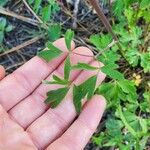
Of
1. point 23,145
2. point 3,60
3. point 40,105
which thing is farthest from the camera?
point 3,60

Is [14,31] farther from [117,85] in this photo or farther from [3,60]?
[117,85]

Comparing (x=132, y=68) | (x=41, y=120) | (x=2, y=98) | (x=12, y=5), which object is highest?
(x=12, y=5)

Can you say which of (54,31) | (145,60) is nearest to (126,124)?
(145,60)

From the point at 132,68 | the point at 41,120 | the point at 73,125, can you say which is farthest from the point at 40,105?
the point at 132,68

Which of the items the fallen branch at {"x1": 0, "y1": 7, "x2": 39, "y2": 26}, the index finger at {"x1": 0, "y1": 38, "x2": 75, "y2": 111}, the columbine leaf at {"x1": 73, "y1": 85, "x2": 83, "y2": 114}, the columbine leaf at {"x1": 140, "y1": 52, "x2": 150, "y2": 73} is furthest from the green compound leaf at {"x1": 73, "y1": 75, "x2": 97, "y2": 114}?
the fallen branch at {"x1": 0, "y1": 7, "x2": 39, "y2": 26}

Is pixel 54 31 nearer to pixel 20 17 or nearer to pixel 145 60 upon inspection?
pixel 20 17

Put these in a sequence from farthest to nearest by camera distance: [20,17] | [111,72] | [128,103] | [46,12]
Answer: [20,17] → [128,103] → [46,12] → [111,72]
